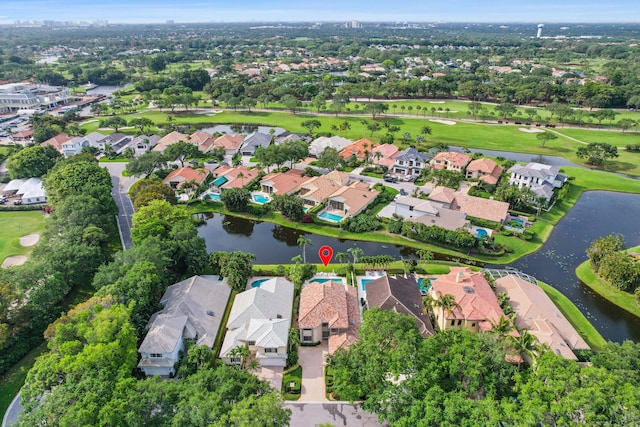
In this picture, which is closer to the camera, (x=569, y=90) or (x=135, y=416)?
(x=135, y=416)

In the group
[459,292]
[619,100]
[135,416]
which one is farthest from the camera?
[619,100]

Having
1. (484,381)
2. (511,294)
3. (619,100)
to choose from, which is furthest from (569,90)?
(484,381)

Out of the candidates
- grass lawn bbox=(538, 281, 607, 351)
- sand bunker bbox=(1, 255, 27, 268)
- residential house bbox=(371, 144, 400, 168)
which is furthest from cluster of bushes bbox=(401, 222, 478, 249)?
sand bunker bbox=(1, 255, 27, 268)

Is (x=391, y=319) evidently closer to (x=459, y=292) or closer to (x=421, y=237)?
(x=459, y=292)

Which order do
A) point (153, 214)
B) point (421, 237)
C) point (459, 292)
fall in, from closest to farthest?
point (459, 292), point (153, 214), point (421, 237)

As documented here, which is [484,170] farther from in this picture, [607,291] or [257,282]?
[257,282]

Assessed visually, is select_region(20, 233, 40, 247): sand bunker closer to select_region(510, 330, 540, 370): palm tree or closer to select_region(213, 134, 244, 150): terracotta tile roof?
select_region(213, 134, 244, 150): terracotta tile roof
